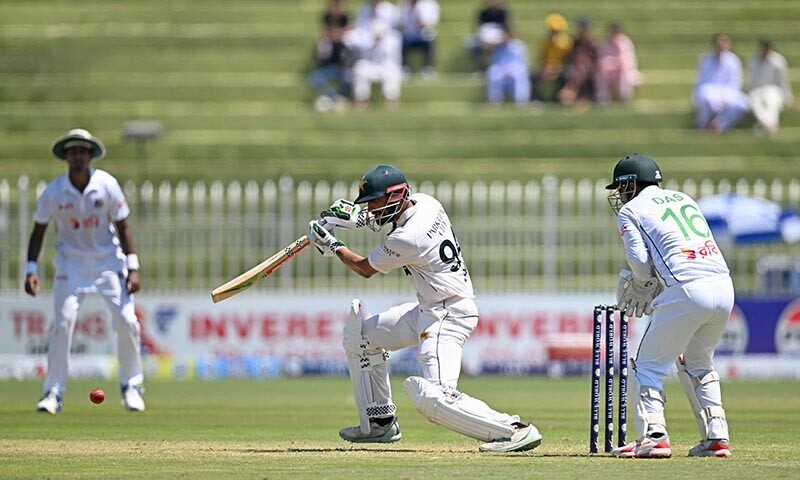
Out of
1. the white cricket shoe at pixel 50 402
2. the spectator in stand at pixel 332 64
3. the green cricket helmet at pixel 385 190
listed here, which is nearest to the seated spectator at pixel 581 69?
the spectator in stand at pixel 332 64

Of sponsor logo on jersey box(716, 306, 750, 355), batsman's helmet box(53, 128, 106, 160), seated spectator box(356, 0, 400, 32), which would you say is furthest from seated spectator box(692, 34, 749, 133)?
batsman's helmet box(53, 128, 106, 160)

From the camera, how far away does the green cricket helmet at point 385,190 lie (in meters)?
9.27

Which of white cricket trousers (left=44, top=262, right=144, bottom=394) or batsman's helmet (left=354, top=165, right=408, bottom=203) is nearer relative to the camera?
batsman's helmet (left=354, top=165, right=408, bottom=203)

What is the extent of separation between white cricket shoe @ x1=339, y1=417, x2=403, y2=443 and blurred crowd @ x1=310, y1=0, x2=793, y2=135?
15.1 metres

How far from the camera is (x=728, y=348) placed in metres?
19.1

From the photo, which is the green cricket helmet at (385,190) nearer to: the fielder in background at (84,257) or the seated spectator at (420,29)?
the fielder in background at (84,257)

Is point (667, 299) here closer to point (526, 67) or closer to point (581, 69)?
point (581, 69)

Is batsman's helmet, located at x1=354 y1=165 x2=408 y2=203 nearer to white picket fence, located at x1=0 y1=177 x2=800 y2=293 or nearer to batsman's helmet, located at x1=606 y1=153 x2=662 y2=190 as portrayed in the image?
batsman's helmet, located at x1=606 y1=153 x2=662 y2=190

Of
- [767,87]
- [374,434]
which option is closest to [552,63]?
[767,87]

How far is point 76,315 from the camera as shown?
12461 mm

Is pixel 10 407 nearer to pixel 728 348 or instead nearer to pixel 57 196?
pixel 57 196

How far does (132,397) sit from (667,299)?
5509mm

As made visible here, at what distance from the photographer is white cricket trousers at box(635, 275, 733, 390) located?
8625 mm

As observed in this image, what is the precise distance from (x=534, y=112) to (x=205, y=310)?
7.47 metres
